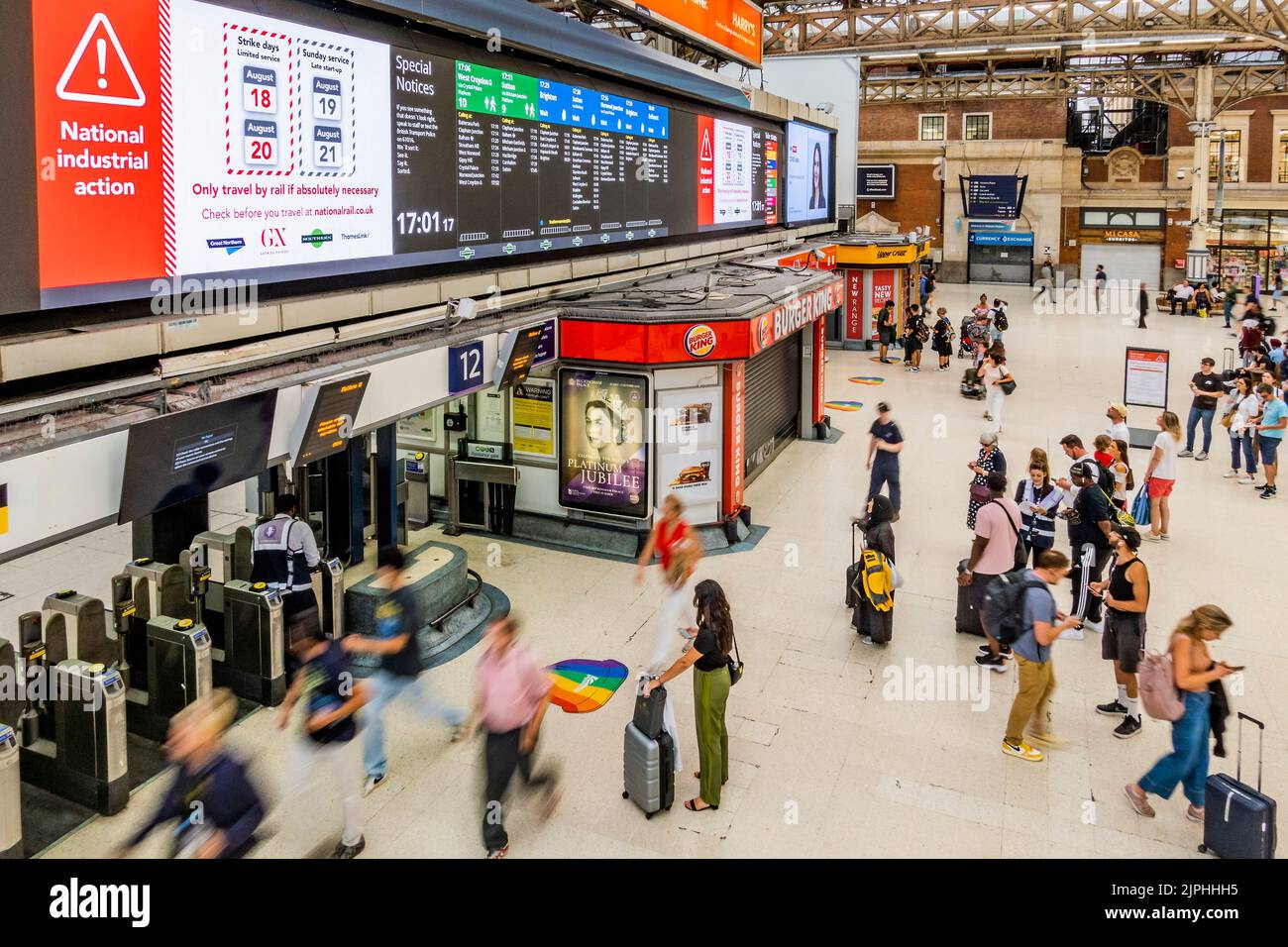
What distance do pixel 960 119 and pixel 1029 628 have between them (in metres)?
42.0

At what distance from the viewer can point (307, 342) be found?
7.70m

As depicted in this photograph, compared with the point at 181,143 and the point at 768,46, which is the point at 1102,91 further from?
the point at 181,143

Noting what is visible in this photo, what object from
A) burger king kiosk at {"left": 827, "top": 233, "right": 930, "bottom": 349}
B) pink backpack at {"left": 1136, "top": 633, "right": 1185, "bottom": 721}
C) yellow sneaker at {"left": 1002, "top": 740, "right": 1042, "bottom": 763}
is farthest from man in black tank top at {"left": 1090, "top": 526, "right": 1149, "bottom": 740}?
burger king kiosk at {"left": 827, "top": 233, "right": 930, "bottom": 349}

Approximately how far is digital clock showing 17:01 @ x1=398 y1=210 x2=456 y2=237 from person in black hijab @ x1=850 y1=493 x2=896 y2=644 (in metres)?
4.68

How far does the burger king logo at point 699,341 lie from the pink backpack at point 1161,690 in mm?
6139

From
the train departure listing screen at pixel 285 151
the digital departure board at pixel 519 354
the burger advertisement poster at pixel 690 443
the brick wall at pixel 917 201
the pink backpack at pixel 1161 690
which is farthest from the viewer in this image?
the brick wall at pixel 917 201

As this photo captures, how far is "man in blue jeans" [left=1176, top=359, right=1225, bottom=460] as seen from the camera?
14875 mm

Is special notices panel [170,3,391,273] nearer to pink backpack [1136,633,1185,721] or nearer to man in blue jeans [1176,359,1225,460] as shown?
pink backpack [1136,633,1185,721]

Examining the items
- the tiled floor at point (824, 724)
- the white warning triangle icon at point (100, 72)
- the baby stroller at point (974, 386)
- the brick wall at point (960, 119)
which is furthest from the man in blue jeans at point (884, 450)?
the brick wall at point (960, 119)

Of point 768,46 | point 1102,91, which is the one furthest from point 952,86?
point 768,46

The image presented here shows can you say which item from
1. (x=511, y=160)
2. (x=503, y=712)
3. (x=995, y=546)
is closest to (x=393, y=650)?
(x=503, y=712)

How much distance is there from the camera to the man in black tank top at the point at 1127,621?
23.0 ft

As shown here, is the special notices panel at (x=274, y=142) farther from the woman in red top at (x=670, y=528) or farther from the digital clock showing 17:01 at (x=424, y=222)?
the woman in red top at (x=670, y=528)

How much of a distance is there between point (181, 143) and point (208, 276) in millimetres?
859
